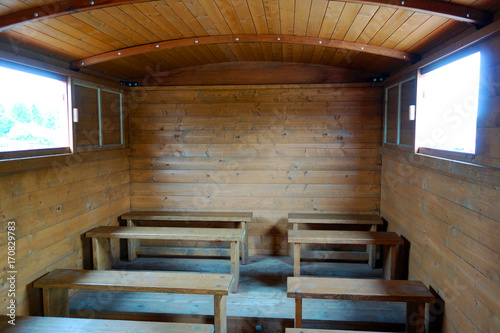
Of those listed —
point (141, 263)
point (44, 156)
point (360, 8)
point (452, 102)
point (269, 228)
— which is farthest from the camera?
point (269, 228)

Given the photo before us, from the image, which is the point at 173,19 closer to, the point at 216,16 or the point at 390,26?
the point at 216,16

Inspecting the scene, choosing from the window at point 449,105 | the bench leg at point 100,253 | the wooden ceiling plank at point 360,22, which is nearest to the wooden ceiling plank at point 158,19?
the wooden ceiling plank at point 360,22

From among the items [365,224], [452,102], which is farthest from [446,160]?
[365,224]

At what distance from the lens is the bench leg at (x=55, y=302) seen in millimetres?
2871

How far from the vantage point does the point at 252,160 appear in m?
4.49

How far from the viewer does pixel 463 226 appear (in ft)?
7.53

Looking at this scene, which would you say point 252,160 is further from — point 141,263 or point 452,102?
point 452,102

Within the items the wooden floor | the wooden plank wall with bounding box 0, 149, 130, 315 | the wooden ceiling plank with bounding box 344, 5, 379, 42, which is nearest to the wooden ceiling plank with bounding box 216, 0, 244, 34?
the wooden ceiling plank with bounding box 344, 5, 379, 42

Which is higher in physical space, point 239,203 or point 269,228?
point 239,203

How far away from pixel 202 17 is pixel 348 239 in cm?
243

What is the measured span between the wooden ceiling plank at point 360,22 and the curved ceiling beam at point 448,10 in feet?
1.01

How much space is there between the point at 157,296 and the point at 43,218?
125cm

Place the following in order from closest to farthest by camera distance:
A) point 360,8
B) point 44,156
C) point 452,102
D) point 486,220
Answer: point 486,220 → point 360,8 → point 452,102 → point 44,156

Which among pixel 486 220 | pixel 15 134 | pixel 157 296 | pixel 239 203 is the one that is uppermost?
pixel 15 134
